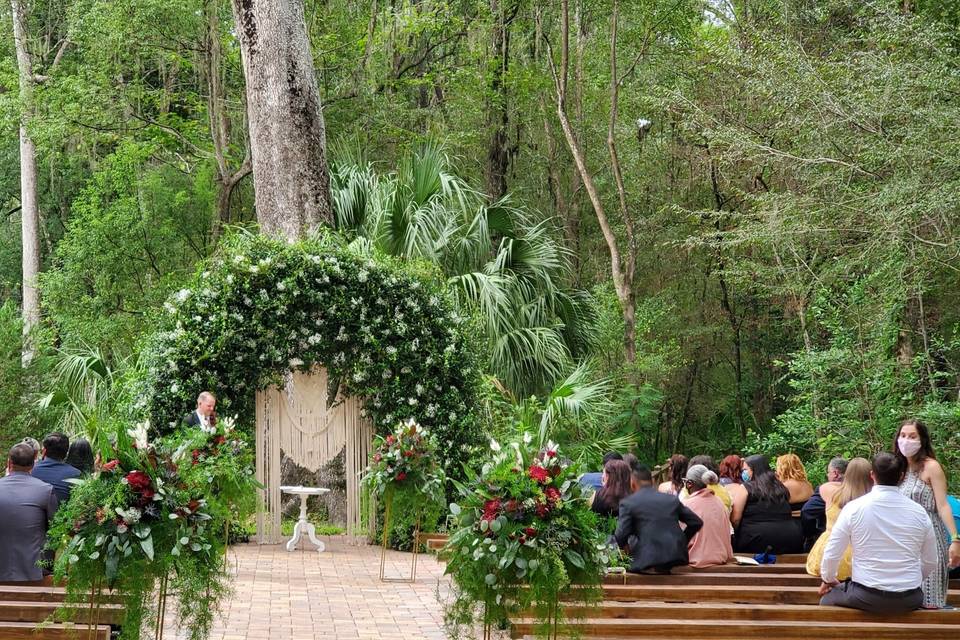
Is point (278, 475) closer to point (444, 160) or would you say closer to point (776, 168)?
point (444, 160)

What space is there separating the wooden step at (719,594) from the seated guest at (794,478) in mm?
2906

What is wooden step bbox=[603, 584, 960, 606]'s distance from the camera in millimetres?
6980

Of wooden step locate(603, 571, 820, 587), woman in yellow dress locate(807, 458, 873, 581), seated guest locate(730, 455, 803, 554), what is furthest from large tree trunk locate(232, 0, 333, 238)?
woman in yellow dress locate(807, 458, 873, 581)

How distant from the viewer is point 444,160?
56.5 feet

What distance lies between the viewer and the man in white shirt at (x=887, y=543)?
6418 millimetres

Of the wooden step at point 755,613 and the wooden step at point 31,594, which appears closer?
the wooden step at point 755,613

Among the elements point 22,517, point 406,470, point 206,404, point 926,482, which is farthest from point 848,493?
point 206,404

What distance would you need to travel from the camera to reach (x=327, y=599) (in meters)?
9.50

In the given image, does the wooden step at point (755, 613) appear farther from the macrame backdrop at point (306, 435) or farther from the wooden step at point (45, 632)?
the macrame backdrop at point (306, 435)

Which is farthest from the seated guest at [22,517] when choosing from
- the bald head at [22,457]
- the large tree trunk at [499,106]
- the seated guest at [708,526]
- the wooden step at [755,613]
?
the large tree trunk at [499,106]

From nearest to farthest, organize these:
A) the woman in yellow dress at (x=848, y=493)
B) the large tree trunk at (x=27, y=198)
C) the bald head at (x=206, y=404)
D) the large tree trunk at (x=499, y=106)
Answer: the woman in yellow dress at (x=848, y=493)
the bald head at (x=206, y=404)
the large tree trunk at (x=499, y=106)
the large tree trunk at (x=27, y=198)

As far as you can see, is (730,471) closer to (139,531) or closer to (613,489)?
(613,489)

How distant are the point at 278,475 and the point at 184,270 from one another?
11.0 m

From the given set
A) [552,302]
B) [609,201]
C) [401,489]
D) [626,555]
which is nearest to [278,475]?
[401,489]
